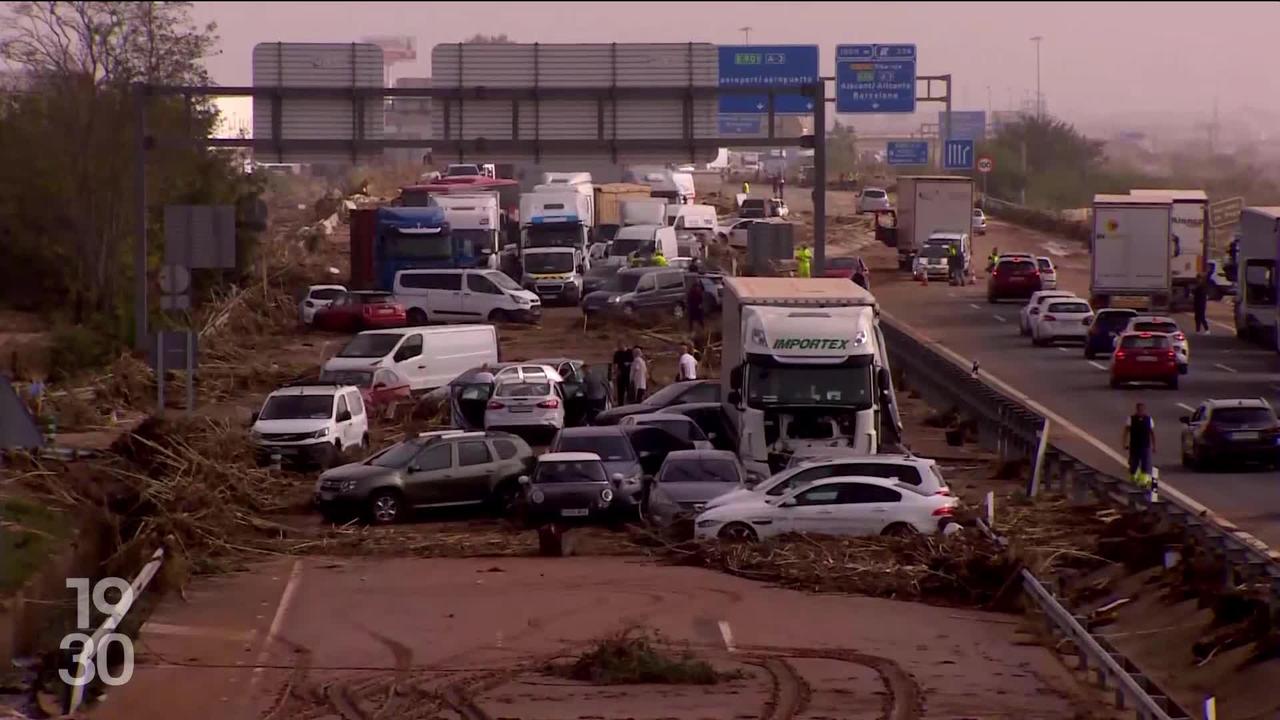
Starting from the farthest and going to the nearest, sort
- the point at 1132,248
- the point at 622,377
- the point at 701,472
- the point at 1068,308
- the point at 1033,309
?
the point at 1132,248
the point at 1033,309
the point at 1068,308
the point at 622,377
the point at 701,472

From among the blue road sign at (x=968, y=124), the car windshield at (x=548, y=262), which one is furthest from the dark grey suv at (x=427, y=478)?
the blue road sign at (x=968, y=124)

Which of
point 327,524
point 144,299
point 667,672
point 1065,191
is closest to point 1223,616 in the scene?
point 667,672

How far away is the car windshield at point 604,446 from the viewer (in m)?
27.3

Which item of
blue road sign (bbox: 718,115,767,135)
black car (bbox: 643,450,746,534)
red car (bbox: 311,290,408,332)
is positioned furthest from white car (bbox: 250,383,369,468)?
blue road sign (bbox: 718,115,767,135)

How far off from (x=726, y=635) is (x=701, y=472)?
23.9 ft

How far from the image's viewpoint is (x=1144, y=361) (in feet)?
139

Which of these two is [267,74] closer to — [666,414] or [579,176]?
[666,414]

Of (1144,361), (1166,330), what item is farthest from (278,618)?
(1166,330)

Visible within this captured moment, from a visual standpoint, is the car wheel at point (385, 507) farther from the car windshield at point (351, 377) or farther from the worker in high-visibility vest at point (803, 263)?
the worker in high-visibility vest at point (803, 263)

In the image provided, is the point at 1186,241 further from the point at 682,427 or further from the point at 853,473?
the point at 853,473

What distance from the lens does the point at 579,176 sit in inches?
2921

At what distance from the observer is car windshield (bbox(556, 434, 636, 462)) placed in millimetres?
27266

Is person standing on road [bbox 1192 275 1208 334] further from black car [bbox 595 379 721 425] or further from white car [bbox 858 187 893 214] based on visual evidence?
white car [bbox 858 187 893 214]

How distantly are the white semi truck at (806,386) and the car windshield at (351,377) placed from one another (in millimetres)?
11009
